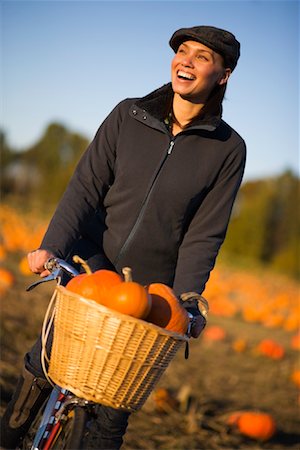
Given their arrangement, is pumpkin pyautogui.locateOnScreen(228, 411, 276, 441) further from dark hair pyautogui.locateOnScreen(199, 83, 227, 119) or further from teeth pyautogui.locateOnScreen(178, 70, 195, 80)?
teeth pyautogui.locateOnScreen(178, 70, 195, 80)

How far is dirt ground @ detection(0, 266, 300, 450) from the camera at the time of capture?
16.9 ft

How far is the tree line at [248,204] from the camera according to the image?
30.9 meters

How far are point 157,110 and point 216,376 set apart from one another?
173 inches

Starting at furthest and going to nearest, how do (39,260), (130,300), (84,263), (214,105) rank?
1. (214,105)
2. (39,260)
3. (84,263)
4. (130,300)

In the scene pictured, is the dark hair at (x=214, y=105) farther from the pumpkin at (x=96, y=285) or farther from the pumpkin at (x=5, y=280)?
the pumpkin at (x=5, y=280)

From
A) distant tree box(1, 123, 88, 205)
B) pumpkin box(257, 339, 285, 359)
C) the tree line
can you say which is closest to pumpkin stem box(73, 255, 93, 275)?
pumpkin box(257, 339, 285, 359)

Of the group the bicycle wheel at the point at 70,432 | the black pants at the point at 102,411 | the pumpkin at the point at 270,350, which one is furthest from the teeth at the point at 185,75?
the pumpkin at the point at 270,350

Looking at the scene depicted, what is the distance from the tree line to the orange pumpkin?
21.1 m

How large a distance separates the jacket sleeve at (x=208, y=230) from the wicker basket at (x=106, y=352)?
595mm

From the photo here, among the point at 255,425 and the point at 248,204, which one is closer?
the point at 255,425

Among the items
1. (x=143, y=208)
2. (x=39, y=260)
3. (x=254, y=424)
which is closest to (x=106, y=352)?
(x=39, y=260)

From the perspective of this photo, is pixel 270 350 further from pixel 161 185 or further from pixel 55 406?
pixel 55 406

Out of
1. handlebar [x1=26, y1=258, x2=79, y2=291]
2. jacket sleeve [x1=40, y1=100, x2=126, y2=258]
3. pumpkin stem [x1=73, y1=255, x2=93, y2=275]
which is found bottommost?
handlebar [x1=26, y1=258, x2=79, y2=291]

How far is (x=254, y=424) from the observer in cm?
549
